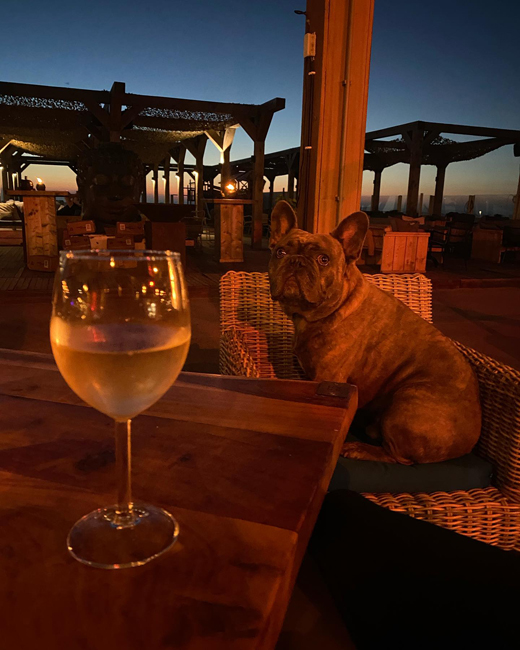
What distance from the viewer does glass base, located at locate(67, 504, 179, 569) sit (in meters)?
0.51

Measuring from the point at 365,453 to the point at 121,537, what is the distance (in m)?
1.37

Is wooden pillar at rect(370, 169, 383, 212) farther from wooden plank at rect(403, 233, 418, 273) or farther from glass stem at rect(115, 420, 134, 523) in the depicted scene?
glass stem at rect(115, 420, 134, 523)

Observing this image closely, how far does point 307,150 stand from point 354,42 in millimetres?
989

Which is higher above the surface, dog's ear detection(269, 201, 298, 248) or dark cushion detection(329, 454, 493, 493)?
dog's ear detection(269, 201, 298, 248)

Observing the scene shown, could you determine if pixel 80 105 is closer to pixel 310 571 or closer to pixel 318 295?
pixel 318 295

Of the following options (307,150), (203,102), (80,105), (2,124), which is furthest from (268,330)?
(2,124)

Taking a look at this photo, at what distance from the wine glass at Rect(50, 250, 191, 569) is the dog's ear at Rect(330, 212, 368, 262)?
1600 mm

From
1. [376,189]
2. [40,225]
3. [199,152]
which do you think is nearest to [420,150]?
[376,189]

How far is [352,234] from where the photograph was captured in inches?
Result: 83.1

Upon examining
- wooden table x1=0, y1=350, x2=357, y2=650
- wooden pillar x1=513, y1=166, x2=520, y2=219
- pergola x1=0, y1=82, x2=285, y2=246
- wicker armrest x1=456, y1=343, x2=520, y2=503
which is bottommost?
wicker armrest x1=456, y1=343, x2=520, y2=503

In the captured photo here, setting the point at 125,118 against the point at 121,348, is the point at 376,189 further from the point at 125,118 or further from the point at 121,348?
the point at 121,348

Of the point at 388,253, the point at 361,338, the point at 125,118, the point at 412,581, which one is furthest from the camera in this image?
the point at 125,118

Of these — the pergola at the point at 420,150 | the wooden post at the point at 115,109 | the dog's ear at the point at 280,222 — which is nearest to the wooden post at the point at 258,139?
the wooden post at the point at 115,109

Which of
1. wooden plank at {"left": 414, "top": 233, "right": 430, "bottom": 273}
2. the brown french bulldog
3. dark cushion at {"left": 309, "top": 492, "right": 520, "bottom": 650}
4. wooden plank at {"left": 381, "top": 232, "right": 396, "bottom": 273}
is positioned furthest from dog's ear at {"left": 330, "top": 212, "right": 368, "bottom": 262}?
wooden plank at {"left": 414, "top": 233, "right": 430, "bottom": 273}
